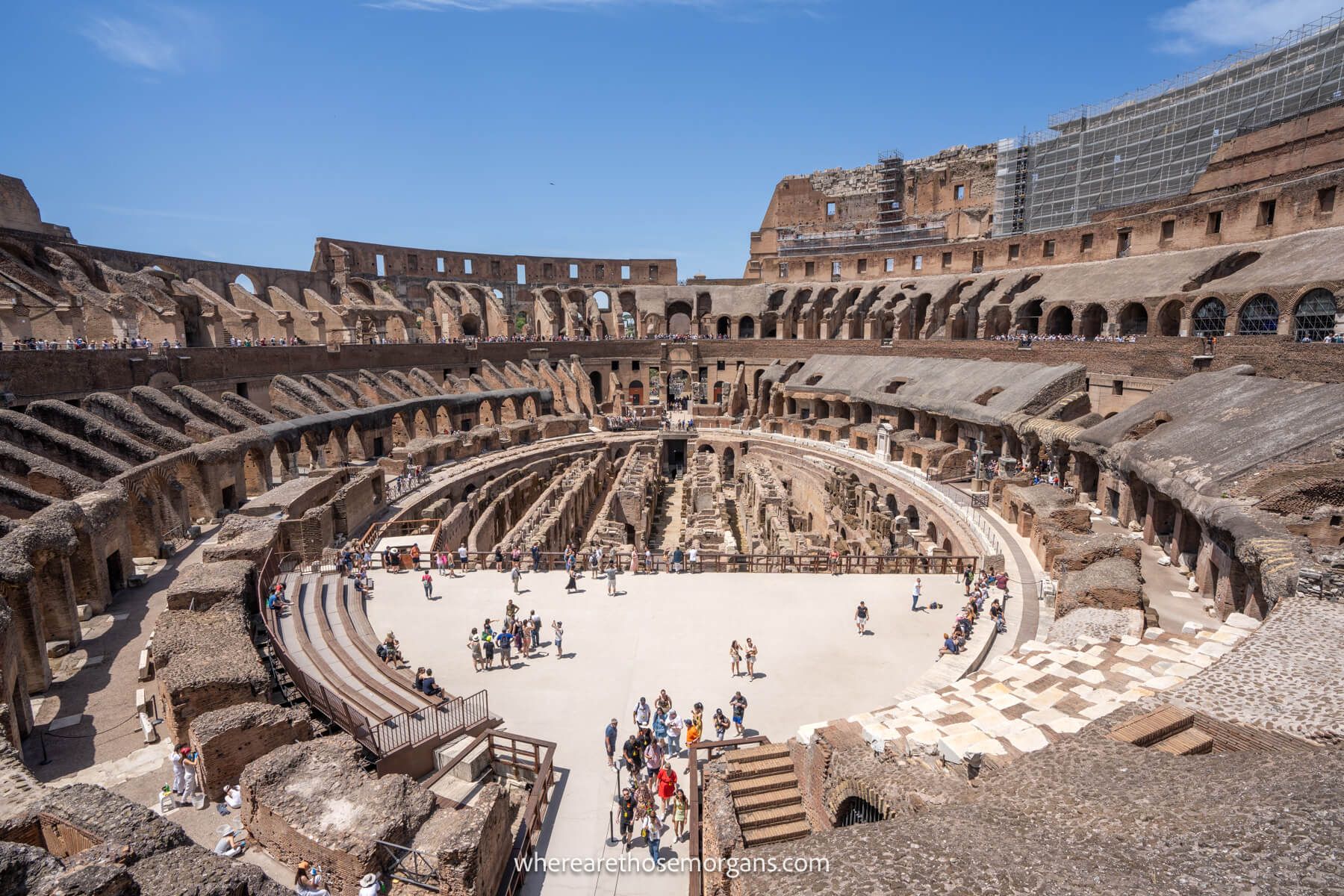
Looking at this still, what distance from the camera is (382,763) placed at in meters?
9.09

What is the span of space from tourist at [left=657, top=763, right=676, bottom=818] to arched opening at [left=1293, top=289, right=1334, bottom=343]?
23325 mm

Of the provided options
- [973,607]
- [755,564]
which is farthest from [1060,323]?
[973,607]

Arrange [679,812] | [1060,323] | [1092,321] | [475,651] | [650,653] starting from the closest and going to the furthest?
[679,812]
[475,651]
[650,653]
[1092,321]
[1060,323]

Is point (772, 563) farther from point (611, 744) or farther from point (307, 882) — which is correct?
point (307, 882)

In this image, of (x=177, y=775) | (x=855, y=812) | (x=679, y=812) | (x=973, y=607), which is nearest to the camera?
(x=855, y=812)

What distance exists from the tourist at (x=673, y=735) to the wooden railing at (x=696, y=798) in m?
0.17

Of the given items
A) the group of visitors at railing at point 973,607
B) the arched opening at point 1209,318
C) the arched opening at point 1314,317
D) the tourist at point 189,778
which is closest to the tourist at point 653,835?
the tourist at point 189,778

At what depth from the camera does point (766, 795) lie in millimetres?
8953

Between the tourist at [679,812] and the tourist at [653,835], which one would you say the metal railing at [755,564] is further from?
the tourist at [653,835]

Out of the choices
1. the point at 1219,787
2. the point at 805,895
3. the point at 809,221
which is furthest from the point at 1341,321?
the point at 809,221

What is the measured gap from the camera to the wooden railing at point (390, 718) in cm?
943

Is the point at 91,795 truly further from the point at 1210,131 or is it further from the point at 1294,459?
the point at 1210,131

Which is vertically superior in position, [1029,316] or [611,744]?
[1029,316]

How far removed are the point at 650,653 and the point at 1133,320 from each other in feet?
96.5
